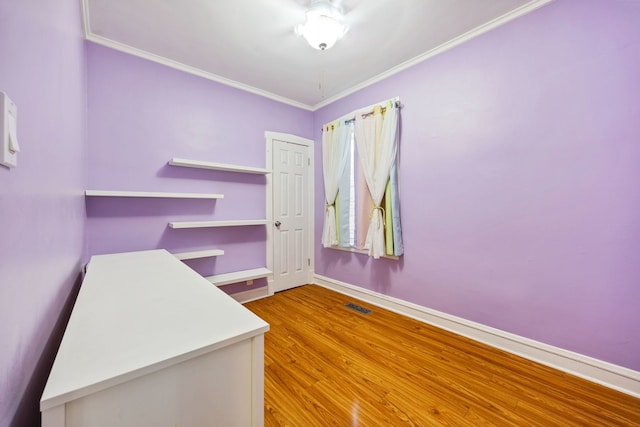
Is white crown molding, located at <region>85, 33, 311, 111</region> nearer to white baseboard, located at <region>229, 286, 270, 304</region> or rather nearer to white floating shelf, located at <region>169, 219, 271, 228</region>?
white floating shelf, located at <region>169, 219, 271, 228</region>

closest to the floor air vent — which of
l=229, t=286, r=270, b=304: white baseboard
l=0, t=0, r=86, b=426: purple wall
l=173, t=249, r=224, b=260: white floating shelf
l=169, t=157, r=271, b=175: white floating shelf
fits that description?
l=229, t=286, r=270, b=304: white baseboard

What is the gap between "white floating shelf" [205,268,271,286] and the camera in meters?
2.68

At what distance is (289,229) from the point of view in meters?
3.45

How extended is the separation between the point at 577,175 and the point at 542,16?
3.84 ft

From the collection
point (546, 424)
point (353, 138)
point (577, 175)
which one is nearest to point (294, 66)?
point (353, 138)

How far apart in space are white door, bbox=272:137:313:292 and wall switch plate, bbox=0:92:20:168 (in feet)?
9.02

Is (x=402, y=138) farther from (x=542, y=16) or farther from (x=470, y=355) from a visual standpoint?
(x=470, y=355)

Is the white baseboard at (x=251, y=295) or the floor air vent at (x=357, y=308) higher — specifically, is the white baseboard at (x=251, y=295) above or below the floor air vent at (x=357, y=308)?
above

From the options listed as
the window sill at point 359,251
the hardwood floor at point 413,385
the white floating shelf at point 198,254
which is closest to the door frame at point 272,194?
the window sill at point 359,251

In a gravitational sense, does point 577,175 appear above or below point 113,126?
below

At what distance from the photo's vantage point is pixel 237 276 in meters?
2.82

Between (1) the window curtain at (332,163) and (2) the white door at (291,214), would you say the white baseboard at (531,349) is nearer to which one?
(1) the window curtain at (332,163)

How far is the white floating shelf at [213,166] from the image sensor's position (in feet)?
8.07

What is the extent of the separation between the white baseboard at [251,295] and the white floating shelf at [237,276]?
0.24m
